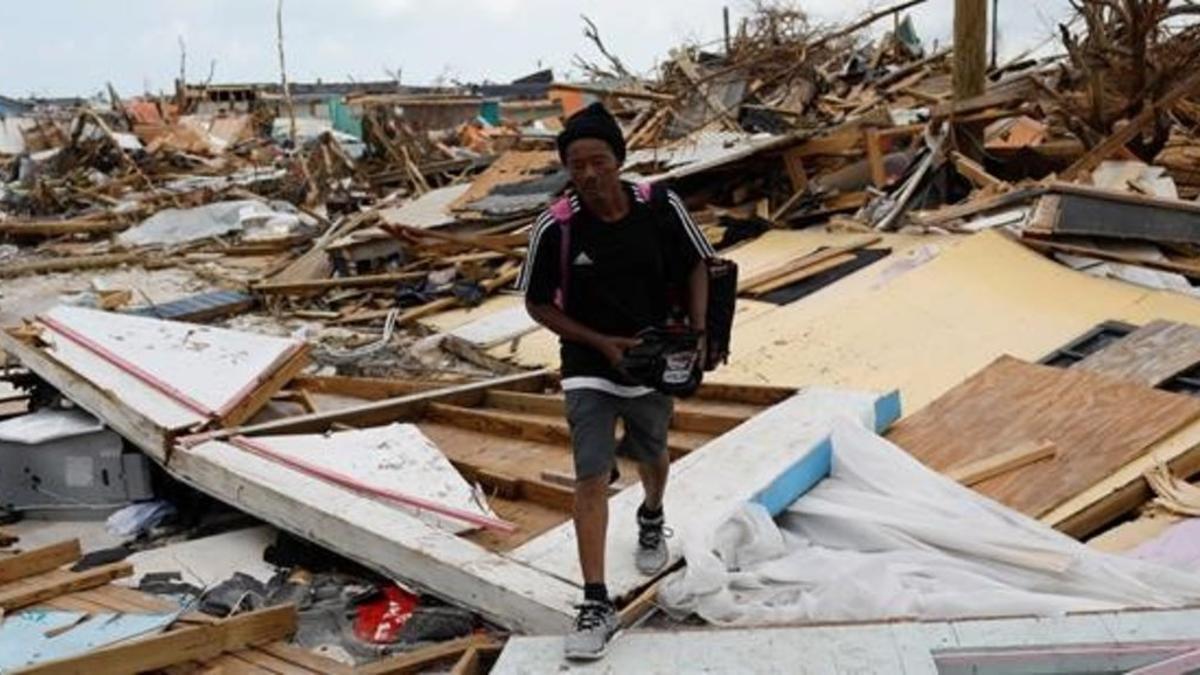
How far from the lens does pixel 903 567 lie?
355 centimetres

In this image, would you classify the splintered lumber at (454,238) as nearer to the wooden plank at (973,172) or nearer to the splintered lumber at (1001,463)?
the wooden plank at (973,172)

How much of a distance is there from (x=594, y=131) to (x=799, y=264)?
5.92 m

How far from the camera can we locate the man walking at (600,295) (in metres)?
3.12

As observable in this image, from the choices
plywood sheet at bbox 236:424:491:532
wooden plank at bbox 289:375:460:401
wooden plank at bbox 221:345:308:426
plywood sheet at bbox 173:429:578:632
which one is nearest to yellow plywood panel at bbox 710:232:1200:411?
wooden plank at bbox 289:375:460:401

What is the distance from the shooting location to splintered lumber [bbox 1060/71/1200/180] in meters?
8.81

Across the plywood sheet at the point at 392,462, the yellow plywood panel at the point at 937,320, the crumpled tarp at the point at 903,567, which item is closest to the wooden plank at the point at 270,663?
the plywood sheet at the point at 392,462

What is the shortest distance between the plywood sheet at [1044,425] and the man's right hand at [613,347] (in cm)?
192

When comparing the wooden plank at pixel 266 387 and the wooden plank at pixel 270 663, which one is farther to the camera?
the wooden plank at pixel 266 387

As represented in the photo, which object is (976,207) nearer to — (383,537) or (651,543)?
(651,543)

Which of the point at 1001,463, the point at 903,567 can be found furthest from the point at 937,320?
the point at 903,567

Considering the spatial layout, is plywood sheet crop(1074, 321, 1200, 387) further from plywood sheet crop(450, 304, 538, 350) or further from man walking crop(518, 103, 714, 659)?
plywood sheet crop(450, 304, 538, 350)

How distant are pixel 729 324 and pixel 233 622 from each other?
6.68 feet

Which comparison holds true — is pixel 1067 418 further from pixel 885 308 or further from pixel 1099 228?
pixel 1099 228

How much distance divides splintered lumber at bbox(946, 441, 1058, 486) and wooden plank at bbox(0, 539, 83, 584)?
12.6 ft
